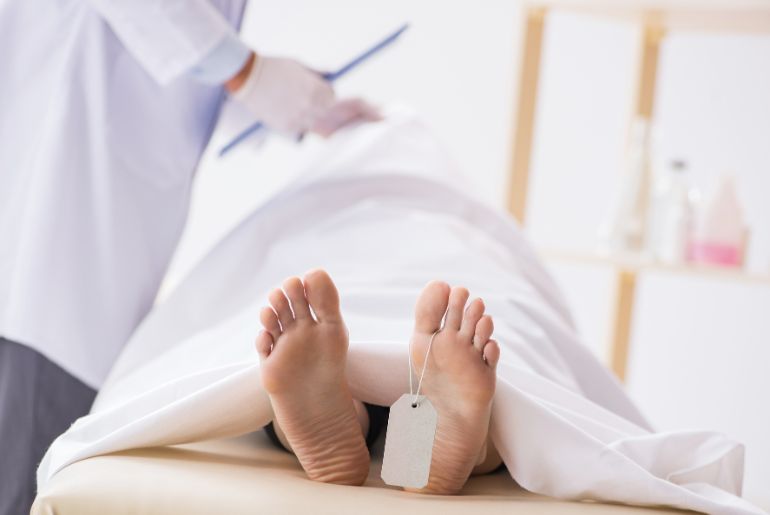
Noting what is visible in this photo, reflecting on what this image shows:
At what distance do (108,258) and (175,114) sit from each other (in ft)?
0.78

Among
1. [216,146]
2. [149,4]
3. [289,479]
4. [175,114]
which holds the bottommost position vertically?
[216,146]

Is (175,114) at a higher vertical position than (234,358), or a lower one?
higher

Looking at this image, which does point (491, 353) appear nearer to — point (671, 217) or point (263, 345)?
point (263, 345)

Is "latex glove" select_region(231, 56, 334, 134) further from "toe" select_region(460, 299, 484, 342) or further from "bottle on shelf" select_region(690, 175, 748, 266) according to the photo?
"bottle on shelf" select_region(690, 175, 748, 266)

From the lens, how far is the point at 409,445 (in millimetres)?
813

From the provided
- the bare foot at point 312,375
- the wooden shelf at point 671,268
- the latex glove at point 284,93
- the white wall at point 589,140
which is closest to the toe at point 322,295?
the bare foot at point 312,375

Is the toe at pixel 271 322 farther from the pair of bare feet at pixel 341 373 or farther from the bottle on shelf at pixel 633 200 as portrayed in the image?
the bottle on shelf at pixel 633 200

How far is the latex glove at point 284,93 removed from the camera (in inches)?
57.1

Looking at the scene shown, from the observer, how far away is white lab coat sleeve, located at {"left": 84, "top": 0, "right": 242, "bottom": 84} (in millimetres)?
1284

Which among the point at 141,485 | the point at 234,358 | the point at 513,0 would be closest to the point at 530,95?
the point at 513,0

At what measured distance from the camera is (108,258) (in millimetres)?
1366

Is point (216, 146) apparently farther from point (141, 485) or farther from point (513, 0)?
point (141, 485)

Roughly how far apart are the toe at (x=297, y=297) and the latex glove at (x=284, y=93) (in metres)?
0.68

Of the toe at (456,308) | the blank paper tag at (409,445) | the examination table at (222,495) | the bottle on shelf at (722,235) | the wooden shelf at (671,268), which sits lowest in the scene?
the wooden shelf at (671,268)
